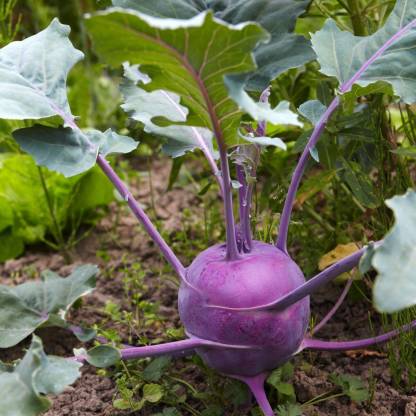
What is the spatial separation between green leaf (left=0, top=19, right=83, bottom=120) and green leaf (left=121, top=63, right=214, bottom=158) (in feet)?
0.36

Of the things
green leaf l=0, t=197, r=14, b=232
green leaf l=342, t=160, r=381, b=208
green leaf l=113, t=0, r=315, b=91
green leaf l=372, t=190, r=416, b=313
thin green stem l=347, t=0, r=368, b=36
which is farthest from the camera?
green leaf l=0, t=197, r=14, b=232

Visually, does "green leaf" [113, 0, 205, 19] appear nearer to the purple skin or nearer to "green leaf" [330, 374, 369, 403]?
the purple skin

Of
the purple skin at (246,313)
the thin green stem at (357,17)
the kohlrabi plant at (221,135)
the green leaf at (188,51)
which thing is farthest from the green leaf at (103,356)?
the thin green stem at (357,17)

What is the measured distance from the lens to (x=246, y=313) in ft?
3.46

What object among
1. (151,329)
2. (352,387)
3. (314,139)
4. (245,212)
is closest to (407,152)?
(314,139)

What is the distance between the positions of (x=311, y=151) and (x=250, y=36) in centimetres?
30

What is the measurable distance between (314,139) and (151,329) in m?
0.57

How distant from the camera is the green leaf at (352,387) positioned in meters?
1.16

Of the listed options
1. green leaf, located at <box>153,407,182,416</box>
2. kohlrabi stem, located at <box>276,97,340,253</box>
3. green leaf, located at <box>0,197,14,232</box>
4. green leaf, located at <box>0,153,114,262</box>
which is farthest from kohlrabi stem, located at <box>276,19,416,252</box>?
green leaf, located at <box>0,197,14,232</box>

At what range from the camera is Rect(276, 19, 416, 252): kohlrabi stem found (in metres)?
Answer: 1.17

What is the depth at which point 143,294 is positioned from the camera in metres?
1.64

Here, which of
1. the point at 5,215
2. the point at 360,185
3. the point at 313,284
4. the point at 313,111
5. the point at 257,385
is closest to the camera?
the point at 313,284

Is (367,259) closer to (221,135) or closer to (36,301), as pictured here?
(221,135)

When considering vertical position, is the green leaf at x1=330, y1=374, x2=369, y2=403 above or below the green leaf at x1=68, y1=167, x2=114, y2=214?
below
